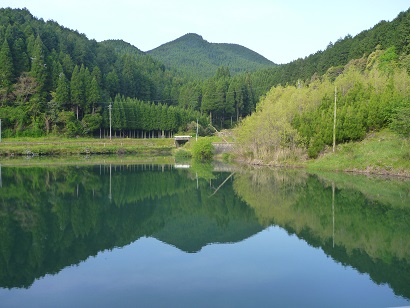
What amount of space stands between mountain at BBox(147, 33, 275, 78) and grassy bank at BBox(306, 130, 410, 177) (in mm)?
116823

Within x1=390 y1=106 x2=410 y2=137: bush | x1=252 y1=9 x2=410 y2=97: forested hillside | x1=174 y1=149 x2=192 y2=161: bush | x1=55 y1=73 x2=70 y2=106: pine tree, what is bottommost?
x1=174 y1=149 x2=192 y2=161: bush

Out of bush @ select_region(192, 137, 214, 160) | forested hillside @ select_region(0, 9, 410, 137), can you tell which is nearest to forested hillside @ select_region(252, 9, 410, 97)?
forested hillside @ select_region(0, 9, 410, 137)

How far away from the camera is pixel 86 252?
37.0 ft

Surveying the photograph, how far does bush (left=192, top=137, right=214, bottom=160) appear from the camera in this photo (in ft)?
160

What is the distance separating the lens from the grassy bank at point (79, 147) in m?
50.0

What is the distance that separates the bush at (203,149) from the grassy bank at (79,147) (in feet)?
31.1

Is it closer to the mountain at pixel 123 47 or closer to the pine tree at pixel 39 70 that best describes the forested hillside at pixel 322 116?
the pine tree at pixel 39 70

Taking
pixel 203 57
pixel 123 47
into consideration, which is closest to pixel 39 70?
pixel 123 47

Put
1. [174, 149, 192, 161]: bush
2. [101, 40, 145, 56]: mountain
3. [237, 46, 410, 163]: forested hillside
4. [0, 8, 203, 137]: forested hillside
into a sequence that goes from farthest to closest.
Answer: [101, 40, 145, 56]: mountain
[0, 8, 203, 137]: forested hillside
[174, 149, 192, 161]: bush
[237, 46, 410, 163]: forested hillside

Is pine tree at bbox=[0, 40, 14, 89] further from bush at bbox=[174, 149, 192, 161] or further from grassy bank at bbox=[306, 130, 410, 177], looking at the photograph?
grassy bank at bbox=[306, 130, 410, 177]

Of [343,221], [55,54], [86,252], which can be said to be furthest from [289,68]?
[86,252]

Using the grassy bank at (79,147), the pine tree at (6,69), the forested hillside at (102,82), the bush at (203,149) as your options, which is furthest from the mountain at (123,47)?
the bush at (203,149)

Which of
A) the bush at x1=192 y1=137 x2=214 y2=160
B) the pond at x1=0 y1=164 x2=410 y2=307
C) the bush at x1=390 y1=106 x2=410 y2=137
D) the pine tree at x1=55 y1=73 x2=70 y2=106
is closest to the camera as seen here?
the pond at x1=0 y1=164 x2=410 y2=307

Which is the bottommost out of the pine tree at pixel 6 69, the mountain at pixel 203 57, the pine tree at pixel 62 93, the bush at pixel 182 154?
the bush at pixel 182 154
